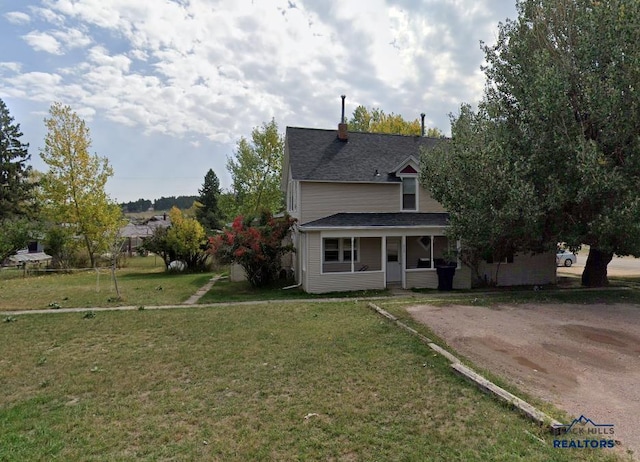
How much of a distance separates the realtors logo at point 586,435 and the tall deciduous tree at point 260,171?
1144 inches

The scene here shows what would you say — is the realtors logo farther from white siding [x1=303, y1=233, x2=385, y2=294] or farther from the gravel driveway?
white siding [x1=303, y1=233, x2=385, y2=294]

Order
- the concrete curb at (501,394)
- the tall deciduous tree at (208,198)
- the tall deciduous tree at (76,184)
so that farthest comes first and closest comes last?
the tall deciduous tree at (208,198) < the tall deciduous tree at (76,184) < the concrete curb at (501,394)

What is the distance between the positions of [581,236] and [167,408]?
12.6 metres

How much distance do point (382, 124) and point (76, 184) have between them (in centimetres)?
2693

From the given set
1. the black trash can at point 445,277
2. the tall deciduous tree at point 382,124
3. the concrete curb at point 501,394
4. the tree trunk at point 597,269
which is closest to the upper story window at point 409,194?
the black trash can at point 445,277

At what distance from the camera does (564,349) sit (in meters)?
6.86

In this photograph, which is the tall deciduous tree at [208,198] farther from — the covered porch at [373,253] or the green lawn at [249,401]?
the green lawn at [249,401]

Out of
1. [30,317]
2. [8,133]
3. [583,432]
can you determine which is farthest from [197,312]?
[8,133]

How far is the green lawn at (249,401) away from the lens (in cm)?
391

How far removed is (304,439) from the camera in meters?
4.07

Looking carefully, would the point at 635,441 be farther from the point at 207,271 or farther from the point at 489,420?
the point at 207,271

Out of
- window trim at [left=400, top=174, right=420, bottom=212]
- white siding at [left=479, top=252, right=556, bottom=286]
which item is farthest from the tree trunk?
window trim at [left=400, top=174, right=420, bottom=212]

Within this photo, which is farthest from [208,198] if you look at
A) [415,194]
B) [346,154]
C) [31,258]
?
[415,194]

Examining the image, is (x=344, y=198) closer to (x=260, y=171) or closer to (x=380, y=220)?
(x=380, y=220)
